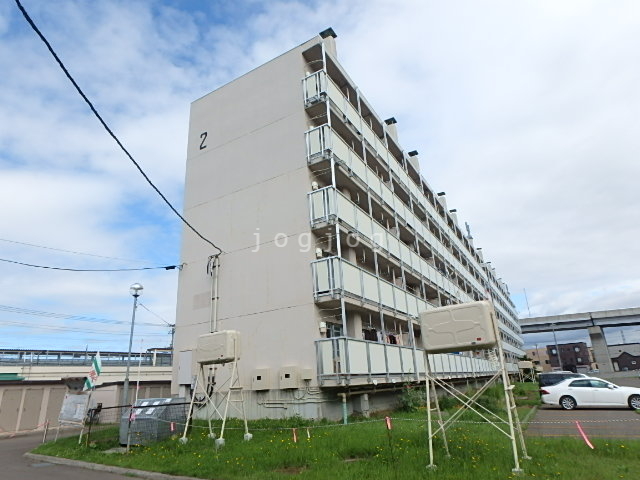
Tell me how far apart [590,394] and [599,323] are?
65.4m

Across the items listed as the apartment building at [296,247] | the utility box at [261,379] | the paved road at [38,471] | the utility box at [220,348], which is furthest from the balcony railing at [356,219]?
the paved road at [38,471]

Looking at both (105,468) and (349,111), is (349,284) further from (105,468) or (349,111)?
(105,468)

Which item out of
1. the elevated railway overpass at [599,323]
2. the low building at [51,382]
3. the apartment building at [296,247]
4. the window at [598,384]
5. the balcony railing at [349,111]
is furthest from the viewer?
the elevated railway overpass at [599,323]

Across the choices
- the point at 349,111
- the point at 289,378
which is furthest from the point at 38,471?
the point at 349,111

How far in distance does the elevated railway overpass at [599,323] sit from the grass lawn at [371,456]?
7201 cm

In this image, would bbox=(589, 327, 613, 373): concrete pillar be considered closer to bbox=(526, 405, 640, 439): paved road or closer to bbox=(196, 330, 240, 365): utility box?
bbox=(526, 405, 640, 439): paved road

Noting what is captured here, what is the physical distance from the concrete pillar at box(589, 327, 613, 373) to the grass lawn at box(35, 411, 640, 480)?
246 ft

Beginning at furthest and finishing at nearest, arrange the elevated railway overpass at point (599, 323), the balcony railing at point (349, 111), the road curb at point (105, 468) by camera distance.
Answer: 1. the elevated railway overpass at point (599, 323)
2. the balcony railing at point (349, 111)
3. the road curb at point (105, 468)

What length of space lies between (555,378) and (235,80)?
78.1 feet

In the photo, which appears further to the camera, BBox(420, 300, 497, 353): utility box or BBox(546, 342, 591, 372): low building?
BBox(546, 342, 591, 372): low building

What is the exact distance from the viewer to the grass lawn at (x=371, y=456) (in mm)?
7043

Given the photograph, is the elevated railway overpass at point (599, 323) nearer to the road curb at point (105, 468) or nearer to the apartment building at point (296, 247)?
the apartment building at point (296, 247)

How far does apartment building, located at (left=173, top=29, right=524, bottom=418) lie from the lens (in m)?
14.5

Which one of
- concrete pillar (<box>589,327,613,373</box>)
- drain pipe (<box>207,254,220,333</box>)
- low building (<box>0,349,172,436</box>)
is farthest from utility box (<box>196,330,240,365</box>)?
concrete pillar (<box>589,327,613,373</box>)
